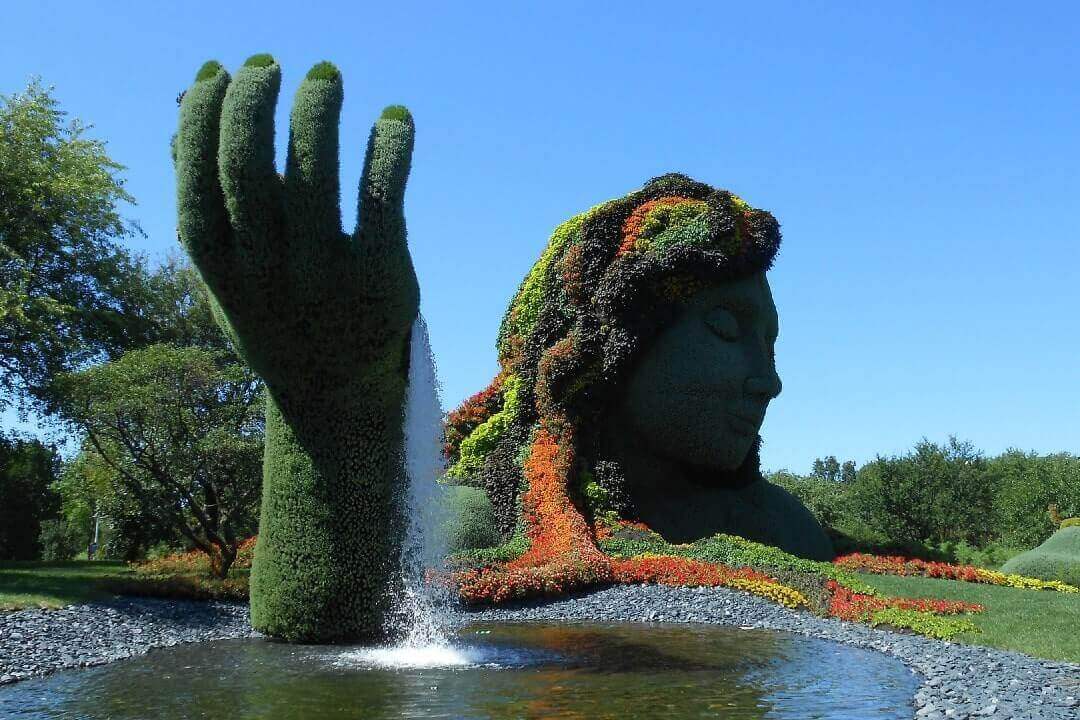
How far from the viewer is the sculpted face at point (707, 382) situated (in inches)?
639

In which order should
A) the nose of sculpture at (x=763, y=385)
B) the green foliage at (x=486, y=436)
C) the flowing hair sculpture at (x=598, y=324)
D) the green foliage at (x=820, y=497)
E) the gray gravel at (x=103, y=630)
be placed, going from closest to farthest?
the gray gravel at (x=103, y=630), the flowing hair sculpture at (x=598, y=324), the nose of sculpture at (x=763, y=385), the green foliage at (x=486, y=436), the green foliage at (x=820, y=497)

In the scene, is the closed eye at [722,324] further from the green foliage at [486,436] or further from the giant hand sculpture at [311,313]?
the giant hand sculpture at [311,313]

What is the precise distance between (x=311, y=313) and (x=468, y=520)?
884 cm

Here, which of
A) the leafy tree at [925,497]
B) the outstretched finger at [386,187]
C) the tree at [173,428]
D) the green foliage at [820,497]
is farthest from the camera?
the green foliage at [820,497]

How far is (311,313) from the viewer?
759 centimetres

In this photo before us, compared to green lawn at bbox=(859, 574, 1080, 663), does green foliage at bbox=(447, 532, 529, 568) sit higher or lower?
higher

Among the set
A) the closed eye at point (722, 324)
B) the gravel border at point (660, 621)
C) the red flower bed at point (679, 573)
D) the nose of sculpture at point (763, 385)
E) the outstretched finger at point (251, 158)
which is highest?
the closed eye at point (722, 324)

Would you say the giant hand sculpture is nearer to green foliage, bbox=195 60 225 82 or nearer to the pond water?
green foliage, bbox=195 60 225 82

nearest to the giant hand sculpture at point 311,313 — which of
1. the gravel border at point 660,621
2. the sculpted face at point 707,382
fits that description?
the gravel border at point 660,621

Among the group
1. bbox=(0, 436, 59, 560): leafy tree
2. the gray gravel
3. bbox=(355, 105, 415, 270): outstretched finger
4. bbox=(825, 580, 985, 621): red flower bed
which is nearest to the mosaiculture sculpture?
bbox=(825, 580, 985, 621): red flower bed

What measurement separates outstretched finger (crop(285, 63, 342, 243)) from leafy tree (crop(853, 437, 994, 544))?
2170 cm

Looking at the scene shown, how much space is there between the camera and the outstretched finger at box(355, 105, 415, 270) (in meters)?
7.61

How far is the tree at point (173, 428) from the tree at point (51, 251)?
1553 mm

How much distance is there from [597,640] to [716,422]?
7.23 meters
